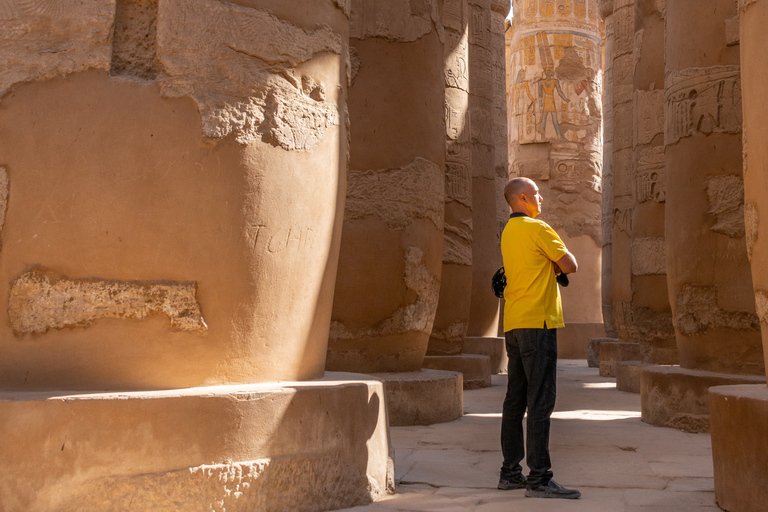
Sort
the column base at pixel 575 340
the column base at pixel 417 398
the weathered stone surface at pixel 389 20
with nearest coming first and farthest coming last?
1. the column base at pixel 417 398
2. the weathered stone surface at pixel 389 20
3. the column base at pixel 575 340

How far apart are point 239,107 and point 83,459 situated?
1.30 metres

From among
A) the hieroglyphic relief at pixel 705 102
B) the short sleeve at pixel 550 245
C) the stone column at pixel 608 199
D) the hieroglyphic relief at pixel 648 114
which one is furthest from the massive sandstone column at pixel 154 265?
the stone column at pixel 608 199

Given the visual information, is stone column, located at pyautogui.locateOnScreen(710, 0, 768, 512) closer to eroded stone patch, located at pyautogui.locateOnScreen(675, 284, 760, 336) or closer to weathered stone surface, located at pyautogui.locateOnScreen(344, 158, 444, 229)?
eroded stone patch, located at pyautogui.locateOnScreen(675, 284, 760, 336)

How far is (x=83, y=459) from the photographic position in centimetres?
251

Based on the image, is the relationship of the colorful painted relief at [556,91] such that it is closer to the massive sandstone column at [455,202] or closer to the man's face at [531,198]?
the massive sandstone column at [455,202]

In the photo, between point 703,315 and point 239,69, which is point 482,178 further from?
point 239,69

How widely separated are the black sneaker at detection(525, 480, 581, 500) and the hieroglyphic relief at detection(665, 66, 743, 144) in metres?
3.15

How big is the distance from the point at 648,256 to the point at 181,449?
649 cm

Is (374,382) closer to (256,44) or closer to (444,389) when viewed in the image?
(256,44)

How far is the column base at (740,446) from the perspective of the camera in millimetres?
2797

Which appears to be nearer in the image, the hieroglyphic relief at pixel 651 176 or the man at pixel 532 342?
the man at pixel 532 342

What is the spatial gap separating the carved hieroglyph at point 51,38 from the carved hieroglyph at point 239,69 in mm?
212

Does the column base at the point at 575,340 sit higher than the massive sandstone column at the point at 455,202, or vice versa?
the massive sandstone column at the point at 455,202

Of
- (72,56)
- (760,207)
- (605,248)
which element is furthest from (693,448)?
(605,248)
